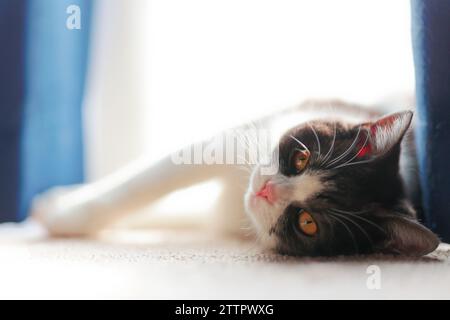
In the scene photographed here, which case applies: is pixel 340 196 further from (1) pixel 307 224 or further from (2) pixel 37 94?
(2) pixel 37 94

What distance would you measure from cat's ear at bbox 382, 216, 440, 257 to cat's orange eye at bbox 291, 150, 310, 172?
193 mm

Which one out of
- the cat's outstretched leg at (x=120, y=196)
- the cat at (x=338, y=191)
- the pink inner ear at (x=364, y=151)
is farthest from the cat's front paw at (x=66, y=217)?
the pink inner ear at (x=364, y=151)

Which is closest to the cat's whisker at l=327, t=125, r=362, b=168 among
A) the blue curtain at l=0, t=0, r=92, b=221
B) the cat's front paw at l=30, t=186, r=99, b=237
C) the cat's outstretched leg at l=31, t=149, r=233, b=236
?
the cat's outstretched leg at l=31, t=149, r=233, b=236

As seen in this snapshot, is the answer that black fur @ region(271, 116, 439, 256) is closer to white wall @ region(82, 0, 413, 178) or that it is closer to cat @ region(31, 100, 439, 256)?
cat @ region(31, 100, 439, 256)

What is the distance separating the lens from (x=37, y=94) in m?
1.44

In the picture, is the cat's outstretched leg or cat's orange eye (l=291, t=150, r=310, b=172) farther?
the cat's outstretched leg

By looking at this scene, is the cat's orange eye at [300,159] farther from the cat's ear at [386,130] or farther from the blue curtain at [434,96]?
the blue curtain at [434,96]

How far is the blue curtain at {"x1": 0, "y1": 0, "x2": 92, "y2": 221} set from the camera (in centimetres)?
137

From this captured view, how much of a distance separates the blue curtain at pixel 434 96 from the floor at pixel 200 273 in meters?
0.12

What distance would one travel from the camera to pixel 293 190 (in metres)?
0.97

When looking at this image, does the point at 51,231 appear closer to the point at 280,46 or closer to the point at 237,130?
the point at 237,130

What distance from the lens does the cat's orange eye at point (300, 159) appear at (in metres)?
1.00
